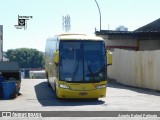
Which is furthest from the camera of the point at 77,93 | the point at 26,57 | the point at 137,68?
the point at 26,57

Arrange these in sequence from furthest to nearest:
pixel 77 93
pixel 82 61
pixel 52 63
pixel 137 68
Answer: pixel 137 68, pixel 52 63, pixel 82 61, pixel 77 93

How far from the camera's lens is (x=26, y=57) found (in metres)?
149

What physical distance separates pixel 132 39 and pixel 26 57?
111 meters

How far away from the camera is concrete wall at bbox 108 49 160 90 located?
78.8ft

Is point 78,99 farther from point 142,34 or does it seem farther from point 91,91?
point 142,34

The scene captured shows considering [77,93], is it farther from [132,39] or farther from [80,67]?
[132,39]

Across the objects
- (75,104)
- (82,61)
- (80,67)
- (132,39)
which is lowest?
(75,104)

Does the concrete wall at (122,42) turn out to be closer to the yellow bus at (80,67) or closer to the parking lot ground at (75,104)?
the parking lot ground at (75,104)

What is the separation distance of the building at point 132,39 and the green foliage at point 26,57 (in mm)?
106656

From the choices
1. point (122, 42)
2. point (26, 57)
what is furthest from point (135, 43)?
point (26, 57)

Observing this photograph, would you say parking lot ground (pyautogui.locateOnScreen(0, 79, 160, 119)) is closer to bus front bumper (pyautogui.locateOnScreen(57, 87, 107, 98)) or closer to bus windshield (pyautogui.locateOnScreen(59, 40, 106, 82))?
bus front bumper (pyautogui.locateOnScreen(57, 87, 107, 98))

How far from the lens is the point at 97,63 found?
60.8ft

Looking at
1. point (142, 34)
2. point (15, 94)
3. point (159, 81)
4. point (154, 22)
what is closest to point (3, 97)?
point (15, 94)

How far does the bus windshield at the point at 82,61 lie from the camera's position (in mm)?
18281
